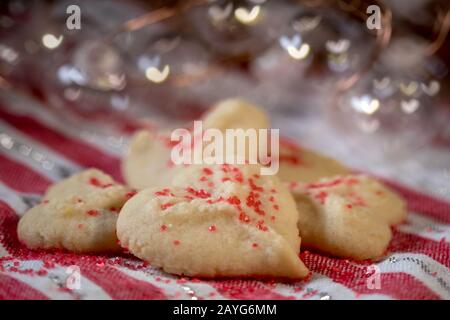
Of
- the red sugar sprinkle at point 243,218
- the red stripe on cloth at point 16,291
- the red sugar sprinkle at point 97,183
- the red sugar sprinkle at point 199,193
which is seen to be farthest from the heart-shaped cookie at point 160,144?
the red stripe on cloth at point 16,291

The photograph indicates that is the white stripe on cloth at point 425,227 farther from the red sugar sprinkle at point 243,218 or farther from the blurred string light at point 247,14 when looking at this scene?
the blurred string light at point 247,14

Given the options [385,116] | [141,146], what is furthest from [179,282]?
[385,116]

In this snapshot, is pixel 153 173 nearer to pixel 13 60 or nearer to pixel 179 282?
pixel 179 282

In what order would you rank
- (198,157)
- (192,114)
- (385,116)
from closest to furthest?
(198,157) → (385,116) → (192,114)

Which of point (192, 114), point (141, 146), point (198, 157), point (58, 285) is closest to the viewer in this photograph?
point (58, 285)

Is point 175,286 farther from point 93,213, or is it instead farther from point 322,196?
point 322,196

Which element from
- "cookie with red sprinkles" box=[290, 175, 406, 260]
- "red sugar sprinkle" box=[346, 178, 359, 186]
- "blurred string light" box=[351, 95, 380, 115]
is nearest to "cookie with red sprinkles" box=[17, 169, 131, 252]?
"cookie with red sprinkles" box=[290, 175, 406, 260]

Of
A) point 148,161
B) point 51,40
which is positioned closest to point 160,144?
point 148,161
